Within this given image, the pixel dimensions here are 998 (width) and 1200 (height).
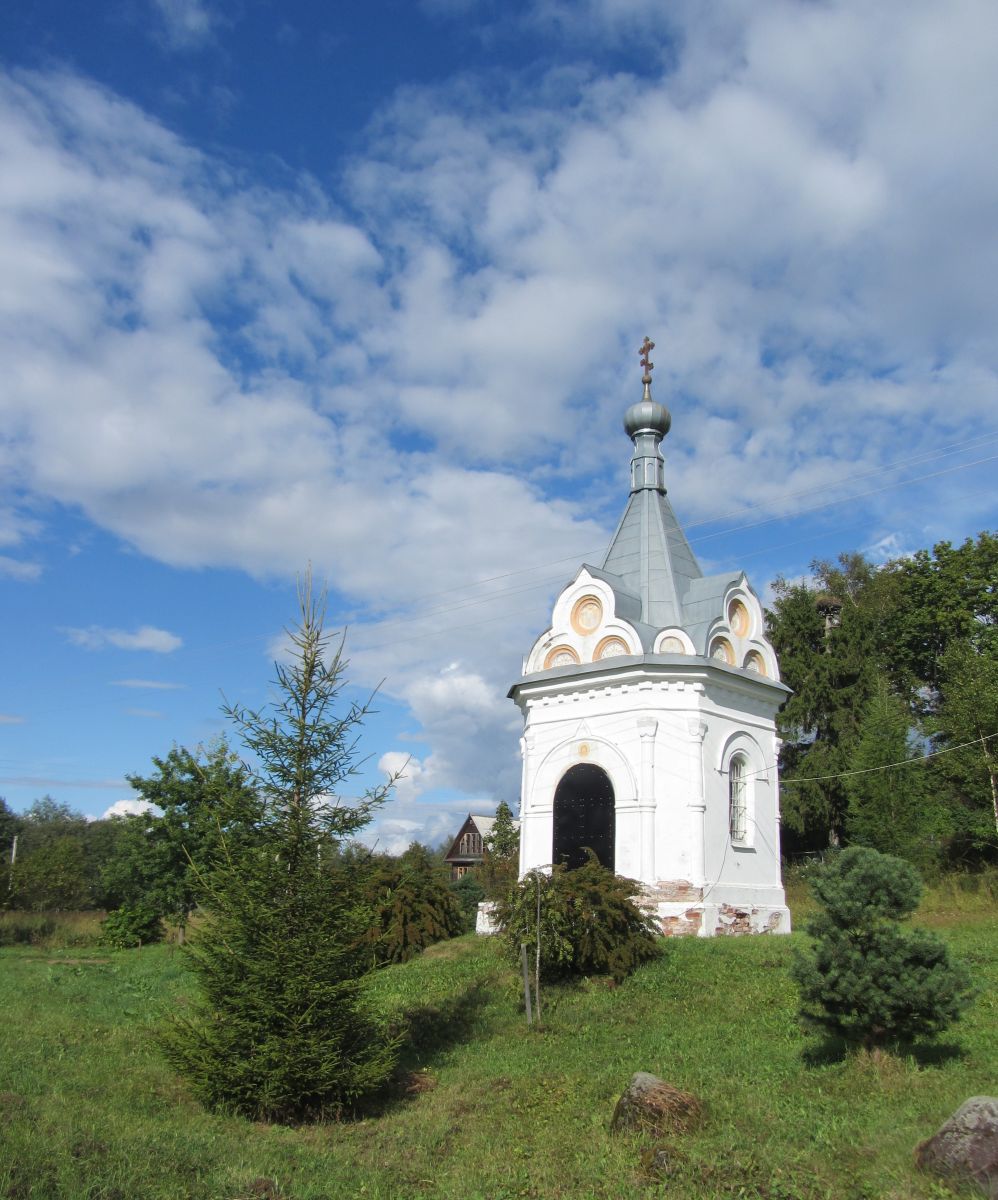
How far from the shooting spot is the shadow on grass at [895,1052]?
848 centimetres

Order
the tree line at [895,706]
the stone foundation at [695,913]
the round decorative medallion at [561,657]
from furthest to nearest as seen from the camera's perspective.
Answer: the tree line at [895,706]
the round decorative medallion at [561,657]
the stone foundation at [695,913]

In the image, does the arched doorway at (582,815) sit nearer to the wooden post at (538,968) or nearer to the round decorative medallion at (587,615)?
the round decorative medallion at (587,615)

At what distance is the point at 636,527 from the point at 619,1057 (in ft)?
39.9

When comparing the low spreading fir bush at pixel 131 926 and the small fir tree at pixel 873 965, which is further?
the low spreading fir bush at pixel 131 926

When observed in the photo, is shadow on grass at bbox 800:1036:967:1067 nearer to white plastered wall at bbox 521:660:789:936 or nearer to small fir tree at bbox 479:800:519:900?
white plastered wall at bbox 521:660:789:936

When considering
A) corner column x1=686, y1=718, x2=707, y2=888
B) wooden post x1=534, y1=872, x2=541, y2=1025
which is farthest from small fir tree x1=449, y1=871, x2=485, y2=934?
wooden post x1=534, y1=872, x2=541, y2=1025

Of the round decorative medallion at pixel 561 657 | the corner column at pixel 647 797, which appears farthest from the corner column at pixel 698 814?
the round decorative medallion at pixel 561 657

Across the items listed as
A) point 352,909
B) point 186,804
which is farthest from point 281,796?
point 186,804

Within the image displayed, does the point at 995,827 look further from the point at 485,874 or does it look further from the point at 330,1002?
the point at 330,1002

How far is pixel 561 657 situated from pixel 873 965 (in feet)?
37.4

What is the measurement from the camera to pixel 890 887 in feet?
27.2

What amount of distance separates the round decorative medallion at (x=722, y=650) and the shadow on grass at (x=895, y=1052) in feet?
31.0

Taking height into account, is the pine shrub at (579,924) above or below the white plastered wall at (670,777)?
below

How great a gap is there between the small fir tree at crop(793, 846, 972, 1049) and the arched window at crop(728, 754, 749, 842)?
9260 mm
